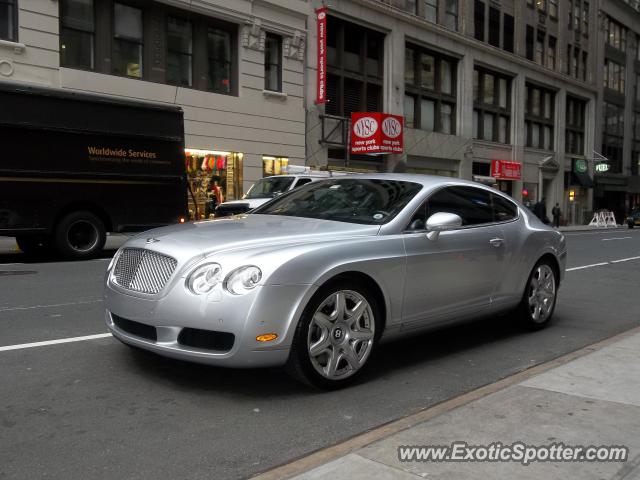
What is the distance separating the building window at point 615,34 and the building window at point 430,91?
24.0 m

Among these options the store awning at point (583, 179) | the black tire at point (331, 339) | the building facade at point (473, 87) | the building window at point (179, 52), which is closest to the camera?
the black tire at point (331, 339)

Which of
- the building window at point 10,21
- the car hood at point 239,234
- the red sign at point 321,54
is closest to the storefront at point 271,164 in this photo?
the red sign at point 321,54

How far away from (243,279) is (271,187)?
37.8 ft

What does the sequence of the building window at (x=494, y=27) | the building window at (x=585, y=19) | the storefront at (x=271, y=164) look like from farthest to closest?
the building window at (x=585, y=19)
the building window at (x=494, y=27)
the storefront at (x=271, y=164)

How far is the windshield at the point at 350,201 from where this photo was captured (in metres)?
5.08

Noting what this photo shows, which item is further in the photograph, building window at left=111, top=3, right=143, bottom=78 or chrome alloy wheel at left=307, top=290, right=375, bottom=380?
building window at left=111, top=3, right=143, bottom=78

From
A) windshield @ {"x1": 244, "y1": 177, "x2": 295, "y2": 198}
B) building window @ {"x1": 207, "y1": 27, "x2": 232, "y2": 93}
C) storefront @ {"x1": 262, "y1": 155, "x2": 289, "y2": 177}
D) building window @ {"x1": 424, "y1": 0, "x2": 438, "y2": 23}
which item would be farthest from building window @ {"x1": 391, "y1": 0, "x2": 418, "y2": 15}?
windshield @ {"x1": 244, "y1": 177, "x2": 295, "y2": 198}

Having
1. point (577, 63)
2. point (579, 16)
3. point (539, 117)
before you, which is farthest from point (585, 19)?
point (539, 117)

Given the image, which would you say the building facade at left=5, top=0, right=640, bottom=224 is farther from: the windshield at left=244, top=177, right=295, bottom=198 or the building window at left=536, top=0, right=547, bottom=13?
the windshield at left=244, top=177, right=295, bottom=198

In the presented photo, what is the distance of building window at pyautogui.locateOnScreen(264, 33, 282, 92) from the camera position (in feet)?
79.6

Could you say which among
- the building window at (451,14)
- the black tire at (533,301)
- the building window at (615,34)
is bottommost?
the black tire at (533,301)

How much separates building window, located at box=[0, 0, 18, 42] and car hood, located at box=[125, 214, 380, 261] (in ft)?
51.3

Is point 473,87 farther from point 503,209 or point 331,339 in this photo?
point 331,339

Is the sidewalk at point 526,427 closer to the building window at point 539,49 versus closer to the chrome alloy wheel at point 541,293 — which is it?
the chrome alloy wheel at point 541,293
